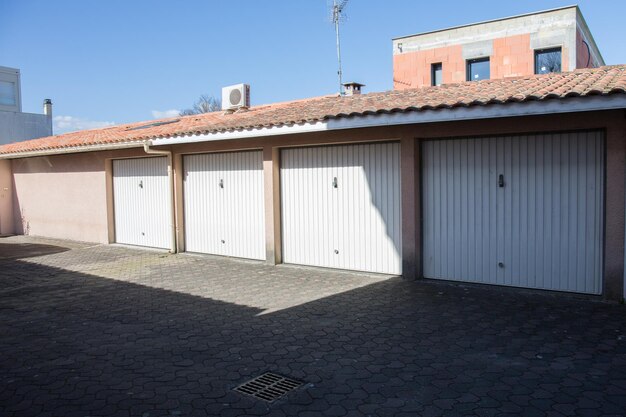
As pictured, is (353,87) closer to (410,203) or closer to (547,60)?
(410,203)

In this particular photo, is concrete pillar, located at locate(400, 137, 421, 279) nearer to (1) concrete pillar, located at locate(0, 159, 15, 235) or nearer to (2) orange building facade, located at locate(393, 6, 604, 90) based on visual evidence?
(2) orange building facade, located at locate(393, 6, 604, 90)

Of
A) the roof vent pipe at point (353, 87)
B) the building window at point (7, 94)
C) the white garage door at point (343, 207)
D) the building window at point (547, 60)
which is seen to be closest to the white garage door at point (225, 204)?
the white garage door at point (343, 207)

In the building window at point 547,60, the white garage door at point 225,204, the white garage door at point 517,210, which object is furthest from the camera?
the building window at point 547,60

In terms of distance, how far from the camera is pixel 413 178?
26.5 ft

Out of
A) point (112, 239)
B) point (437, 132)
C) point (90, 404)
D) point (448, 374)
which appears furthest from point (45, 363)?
point (112, 239)

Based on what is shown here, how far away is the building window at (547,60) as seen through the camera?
771 inches

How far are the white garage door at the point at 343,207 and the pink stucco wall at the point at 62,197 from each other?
656 centimetres

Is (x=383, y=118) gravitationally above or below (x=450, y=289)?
above

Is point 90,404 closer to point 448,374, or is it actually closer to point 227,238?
point 448,374

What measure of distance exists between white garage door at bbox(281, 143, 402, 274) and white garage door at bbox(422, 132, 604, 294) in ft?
2.17

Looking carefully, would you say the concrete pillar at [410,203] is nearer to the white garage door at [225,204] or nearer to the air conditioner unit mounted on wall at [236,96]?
the white garage door at [225,204]

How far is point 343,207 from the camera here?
9188 mm

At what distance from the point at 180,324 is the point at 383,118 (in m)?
4.06

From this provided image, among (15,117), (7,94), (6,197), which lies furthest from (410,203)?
(7,94)
